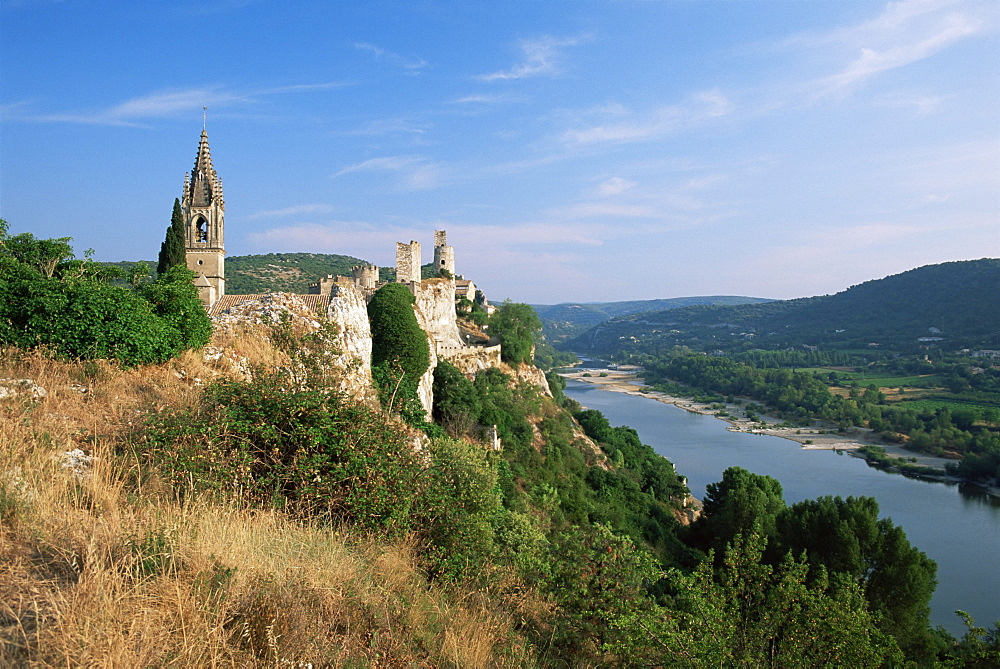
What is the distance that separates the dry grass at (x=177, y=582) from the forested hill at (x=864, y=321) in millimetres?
105936

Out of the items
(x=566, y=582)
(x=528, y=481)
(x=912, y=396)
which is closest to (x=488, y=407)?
(x=528, y=481)

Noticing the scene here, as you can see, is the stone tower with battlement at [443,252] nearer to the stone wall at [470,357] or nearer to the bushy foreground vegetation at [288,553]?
the stone wall at [470,357]

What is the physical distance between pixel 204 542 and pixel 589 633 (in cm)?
399

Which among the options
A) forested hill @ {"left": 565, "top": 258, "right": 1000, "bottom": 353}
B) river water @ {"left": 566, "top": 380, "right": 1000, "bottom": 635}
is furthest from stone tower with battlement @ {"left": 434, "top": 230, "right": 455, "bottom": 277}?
forested hill @ {"left": 565, "top": 258, "right": 1000, "bottom": 353}

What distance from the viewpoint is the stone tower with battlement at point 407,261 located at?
2777 cm

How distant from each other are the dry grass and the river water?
25228mm

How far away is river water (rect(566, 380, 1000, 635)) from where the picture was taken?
2361 centimetres

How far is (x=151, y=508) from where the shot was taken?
3637 millimetres

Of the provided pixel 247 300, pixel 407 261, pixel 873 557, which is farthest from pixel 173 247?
pixel 873 557

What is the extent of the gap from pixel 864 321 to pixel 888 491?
296ft

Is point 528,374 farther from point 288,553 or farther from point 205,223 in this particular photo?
point 288,553

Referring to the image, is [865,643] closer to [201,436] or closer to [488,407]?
[201,436]

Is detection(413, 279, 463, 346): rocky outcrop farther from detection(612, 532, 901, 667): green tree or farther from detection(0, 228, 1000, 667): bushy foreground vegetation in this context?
detection(612, 532, 901, 667): green tree

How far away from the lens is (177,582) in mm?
2740
